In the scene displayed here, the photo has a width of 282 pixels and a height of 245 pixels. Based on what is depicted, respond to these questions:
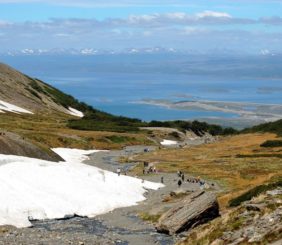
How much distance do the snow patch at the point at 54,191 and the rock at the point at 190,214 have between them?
943 cm

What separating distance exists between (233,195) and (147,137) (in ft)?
311

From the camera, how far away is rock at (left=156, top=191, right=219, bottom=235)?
4106 centimetres

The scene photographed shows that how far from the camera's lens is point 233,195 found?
178 ft

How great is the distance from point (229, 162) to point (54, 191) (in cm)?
4659

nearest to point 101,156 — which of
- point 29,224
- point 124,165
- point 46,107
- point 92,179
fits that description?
point 124,165

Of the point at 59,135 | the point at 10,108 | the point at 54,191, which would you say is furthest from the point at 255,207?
the point at 10,108

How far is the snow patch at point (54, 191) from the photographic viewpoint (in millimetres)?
47250

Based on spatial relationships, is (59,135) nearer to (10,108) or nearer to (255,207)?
(10,108)

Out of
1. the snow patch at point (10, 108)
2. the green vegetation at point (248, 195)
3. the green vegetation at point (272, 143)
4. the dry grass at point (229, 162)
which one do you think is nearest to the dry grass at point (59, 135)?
the snow patch at point (10, 108)

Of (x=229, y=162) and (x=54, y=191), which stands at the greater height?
(x=229, y=162)

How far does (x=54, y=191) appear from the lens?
52.8 metres

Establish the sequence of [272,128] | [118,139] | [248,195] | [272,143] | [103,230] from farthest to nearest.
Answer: [118,139]
[272,128]
[272,143]
[248,195]
[103,230]

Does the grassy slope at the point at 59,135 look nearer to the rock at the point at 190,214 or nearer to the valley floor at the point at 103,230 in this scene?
the valley floor at the point at 103,230

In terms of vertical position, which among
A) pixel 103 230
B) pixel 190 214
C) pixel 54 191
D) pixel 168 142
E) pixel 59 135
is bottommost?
pixel 168 142
